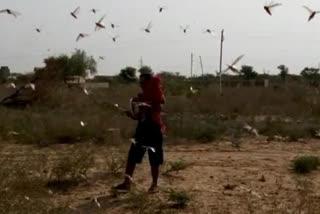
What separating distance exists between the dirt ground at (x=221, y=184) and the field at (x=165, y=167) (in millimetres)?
14

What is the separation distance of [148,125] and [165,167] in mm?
2505

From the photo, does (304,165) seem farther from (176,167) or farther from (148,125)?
(148,125)

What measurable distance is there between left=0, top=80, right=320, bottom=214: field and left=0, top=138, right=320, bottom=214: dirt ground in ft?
0.05

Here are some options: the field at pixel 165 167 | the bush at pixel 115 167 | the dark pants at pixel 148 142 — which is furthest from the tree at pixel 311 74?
the dark pants at pixel 148 142

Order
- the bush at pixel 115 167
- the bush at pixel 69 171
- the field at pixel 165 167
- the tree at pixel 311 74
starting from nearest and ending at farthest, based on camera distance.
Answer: the field at pixel 165 167, the bush at pixel 69 171, the bush at pixel 115 167, the tree at pixel 311 74

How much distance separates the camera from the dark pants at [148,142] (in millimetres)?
9633

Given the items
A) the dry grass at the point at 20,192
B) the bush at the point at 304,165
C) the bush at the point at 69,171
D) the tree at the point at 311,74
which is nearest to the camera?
A: the dry grass at the point at 20,192

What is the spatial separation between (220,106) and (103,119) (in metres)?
13.0

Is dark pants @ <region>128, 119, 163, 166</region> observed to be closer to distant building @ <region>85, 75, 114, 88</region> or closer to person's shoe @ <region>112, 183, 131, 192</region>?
person's shoe @ <region>112, 183, 131, 192</region>

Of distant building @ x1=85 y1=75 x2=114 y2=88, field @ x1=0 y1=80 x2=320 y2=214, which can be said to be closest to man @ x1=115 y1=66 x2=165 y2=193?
field @ x1=0 y1=80 x2=320 y2=214

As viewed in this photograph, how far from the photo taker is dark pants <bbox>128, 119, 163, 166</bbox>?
31.6 ft

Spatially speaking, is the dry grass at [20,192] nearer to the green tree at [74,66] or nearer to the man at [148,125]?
the man at [148,125]

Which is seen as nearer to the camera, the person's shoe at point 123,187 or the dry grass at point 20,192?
the dry grass at point 20,192

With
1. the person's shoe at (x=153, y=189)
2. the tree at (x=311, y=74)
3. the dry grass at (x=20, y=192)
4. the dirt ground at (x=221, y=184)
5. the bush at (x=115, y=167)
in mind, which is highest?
the tree at (x=311, y=74)
